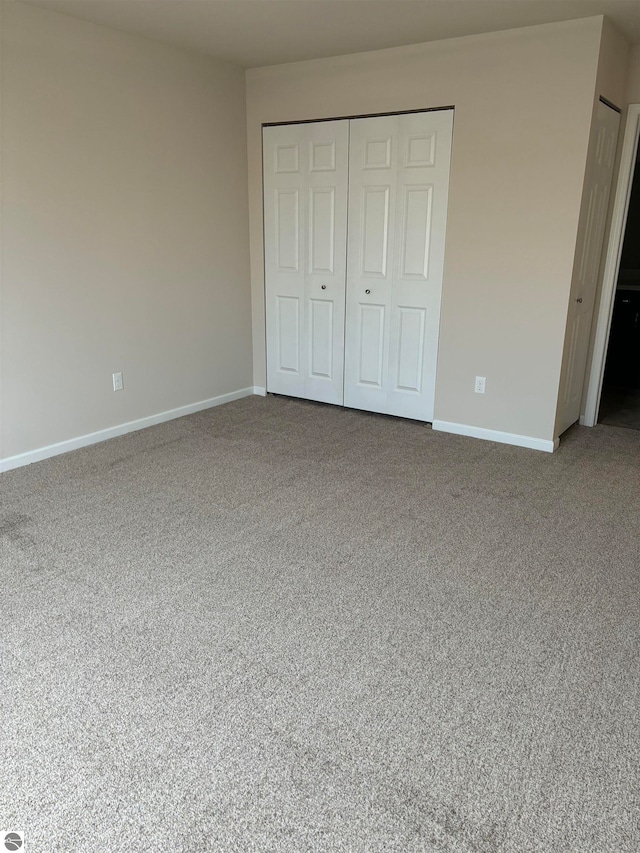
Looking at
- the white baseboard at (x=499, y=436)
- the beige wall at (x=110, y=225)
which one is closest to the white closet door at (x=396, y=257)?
the white baseboard at (x=499, y=436)

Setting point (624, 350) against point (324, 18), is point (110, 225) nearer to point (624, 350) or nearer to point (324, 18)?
point (324, 18)

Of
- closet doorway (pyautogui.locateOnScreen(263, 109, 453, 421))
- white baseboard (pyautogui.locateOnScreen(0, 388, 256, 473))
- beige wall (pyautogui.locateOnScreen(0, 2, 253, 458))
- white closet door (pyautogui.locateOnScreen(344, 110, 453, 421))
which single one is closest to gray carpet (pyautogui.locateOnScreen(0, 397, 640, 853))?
white baseboard (pyautogui.locateOnScreen(0, 388, 256, 473))

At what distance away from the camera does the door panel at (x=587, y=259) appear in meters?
3.74

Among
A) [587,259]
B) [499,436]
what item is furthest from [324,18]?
[499,436]

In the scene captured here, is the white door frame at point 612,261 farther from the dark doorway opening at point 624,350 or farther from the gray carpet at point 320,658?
the gray carpet at point 320,658

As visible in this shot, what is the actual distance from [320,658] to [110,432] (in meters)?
2.60

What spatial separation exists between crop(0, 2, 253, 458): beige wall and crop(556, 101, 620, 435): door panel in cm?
246

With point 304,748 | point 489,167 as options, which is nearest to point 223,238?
point 489,167

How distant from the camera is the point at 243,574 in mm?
2641

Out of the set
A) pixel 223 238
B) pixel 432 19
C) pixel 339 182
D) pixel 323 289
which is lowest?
pixel 323 289

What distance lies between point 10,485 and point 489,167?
10.9ft

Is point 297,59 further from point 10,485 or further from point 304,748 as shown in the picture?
point 304,748

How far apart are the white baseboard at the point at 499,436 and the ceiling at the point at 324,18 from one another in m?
2.35

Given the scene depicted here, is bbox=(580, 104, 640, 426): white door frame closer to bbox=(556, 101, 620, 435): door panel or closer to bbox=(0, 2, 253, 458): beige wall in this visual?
bbox=(556, 101, 620, 435): door panel
